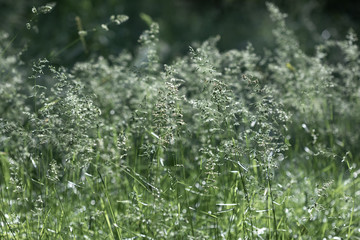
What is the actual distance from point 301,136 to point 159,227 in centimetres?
112

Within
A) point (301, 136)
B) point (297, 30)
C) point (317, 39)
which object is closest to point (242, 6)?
point (297, 30)

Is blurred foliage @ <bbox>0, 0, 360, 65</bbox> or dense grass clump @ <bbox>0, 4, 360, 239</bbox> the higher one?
blurred foliage @ <bbox>0, 0, 360, 65</bbox>

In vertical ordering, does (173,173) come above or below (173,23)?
below

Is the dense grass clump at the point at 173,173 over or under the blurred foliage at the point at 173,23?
under

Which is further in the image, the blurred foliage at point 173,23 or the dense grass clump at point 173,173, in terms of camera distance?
the blurred foliage at point 173,23

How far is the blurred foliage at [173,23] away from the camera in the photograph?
208 inches

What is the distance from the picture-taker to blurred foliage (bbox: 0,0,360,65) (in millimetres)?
5277

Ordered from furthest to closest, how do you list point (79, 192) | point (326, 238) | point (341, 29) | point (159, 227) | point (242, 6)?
point (242, 6) → point (341, 29) → point (79, 192) → point (326, 238) → point (159, 227)

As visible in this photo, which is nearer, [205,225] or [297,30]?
[205,225]

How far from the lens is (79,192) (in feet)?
7.75

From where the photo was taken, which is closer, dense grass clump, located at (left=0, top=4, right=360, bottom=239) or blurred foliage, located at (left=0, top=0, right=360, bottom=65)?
dense grass clump, located at (left=0, top=4, right=360, bottom=239)

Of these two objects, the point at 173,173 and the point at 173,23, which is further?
the point at 173,23

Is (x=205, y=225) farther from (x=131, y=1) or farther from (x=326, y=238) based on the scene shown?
(x=131, y=1)

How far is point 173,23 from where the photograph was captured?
289 inches
